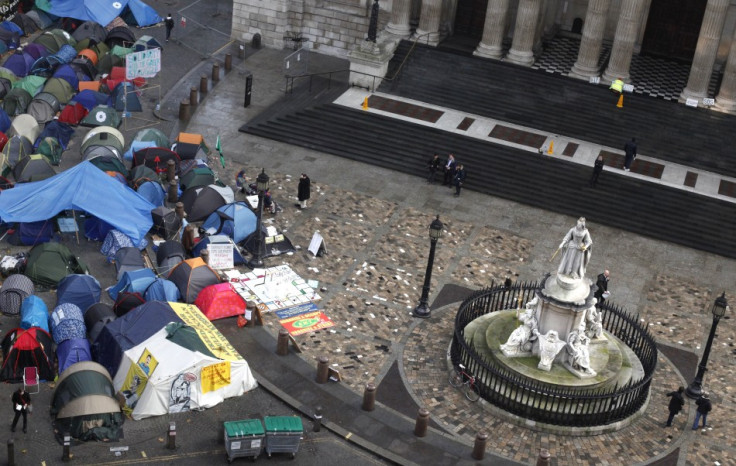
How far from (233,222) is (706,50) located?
899 inches

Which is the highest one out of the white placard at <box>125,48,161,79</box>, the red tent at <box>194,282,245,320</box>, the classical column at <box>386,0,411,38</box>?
the classical column at <box>386,0,411,38</box>

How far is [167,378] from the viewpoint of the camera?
3022 centimetres

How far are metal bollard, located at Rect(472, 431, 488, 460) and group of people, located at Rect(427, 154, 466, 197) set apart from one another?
16.1 meters

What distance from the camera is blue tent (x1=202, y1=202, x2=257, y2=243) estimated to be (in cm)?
3900

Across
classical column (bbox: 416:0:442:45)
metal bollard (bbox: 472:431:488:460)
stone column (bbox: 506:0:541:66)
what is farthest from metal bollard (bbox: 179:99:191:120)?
metal bollard (bbox: 472:431:488:460)

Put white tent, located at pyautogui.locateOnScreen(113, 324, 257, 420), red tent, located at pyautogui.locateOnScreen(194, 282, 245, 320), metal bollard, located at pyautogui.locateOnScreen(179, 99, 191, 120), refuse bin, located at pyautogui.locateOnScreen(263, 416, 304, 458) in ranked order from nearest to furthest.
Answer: refuse bin, located at pyautogui.locateOnScreen(263, 416, 304, 458) → white tent, located at pyautogui.locateOnScreen(113, 324, 257, 420) → red tent, located at pyautogui.locateOnScreen(194, 282, 245, 320) → metal bollard, located at pyautogui.locateOnScreen(179, 99, 191, 120)

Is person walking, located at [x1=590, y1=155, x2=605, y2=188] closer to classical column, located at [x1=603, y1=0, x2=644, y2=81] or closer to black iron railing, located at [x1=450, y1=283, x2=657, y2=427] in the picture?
classical column, located at [x1=603, y1=0, x2=644, y2=81]

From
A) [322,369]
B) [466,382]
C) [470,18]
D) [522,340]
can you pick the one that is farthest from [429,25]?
[322,369]

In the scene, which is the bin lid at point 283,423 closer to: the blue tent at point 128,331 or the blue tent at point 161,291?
the blue tent at point 128,331

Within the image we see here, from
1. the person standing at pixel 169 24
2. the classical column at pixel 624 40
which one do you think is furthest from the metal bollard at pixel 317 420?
the person standing at pixel 169 24

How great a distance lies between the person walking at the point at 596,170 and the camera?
44.3 meters

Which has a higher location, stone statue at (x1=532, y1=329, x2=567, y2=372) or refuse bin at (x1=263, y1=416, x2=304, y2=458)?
stone statue at (x1=532, y1=329, x2=567, y2=372)

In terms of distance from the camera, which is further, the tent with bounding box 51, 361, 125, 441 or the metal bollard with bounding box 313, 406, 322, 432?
the metal bollard with bounding box 313, 406, 322, 432

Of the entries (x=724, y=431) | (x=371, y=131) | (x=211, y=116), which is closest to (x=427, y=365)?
(x=724, y=431)
